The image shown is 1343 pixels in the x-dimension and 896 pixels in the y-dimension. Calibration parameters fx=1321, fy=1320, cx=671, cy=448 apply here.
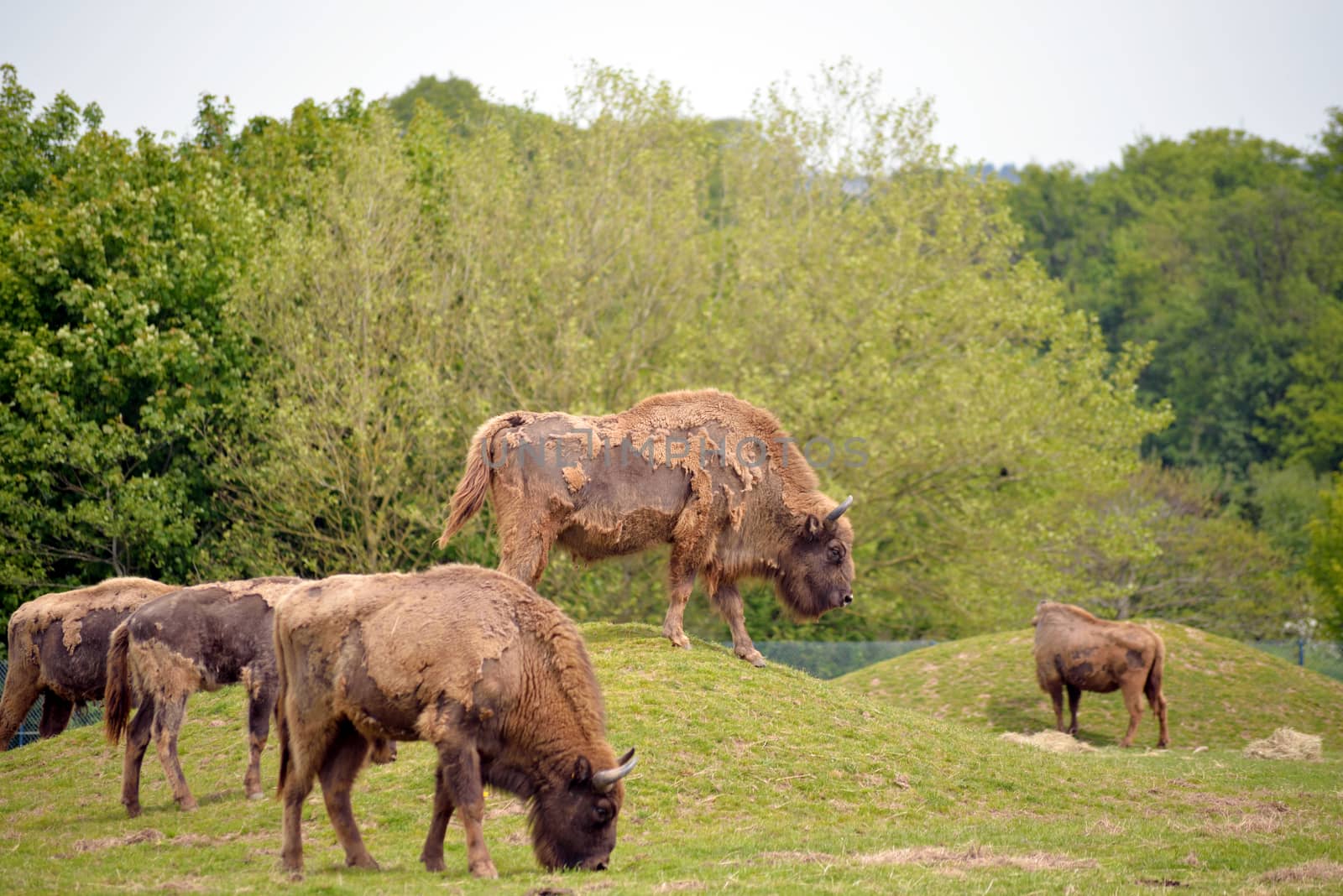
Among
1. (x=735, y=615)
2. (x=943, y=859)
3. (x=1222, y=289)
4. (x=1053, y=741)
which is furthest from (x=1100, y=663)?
(x=1222, y=289)

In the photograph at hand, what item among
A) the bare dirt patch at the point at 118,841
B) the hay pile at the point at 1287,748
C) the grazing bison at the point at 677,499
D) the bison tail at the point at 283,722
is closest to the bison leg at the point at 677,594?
the grazing bison at the point at 677,499

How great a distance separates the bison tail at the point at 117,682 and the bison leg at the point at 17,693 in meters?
3.50

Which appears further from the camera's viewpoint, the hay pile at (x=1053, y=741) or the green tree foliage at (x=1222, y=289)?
the green tree foliage at (x=1222, y=289)

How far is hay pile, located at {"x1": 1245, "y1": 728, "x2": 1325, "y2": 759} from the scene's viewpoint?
1992 centimetres

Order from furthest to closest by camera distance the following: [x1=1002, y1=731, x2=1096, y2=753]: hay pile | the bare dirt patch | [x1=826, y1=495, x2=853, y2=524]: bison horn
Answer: [x1=1002, y1=731, x2=1096, y2=753]: hay pile
[x1=826, y1=495, x2=853, y2=524]: bison horn
the bare dirt patch

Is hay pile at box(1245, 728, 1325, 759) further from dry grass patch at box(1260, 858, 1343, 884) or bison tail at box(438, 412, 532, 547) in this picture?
bison tail at box(438, 412, 532, 547)

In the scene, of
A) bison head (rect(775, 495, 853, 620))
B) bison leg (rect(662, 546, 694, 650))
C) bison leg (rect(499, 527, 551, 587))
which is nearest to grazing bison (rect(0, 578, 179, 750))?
bison leg (rect(499, 527, 551, 587))

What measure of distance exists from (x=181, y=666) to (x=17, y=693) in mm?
4781

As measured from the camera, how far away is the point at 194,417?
29312 millimetres

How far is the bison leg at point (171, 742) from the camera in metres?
13.5

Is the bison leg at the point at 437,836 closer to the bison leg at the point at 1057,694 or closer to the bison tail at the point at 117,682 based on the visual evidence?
the bison tail at the point at 117,682

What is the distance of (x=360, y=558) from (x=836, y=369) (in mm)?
13402

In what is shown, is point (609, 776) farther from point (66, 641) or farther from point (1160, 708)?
point (1160, 708)

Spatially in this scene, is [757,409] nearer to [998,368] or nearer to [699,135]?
[998,368]
